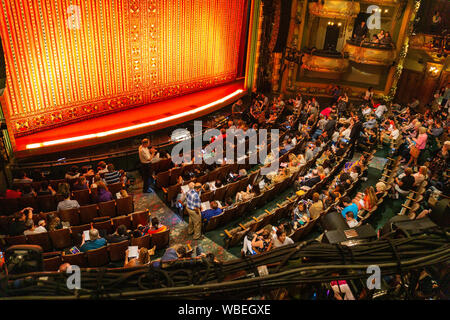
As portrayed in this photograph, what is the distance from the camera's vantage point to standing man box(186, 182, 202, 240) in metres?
6.44

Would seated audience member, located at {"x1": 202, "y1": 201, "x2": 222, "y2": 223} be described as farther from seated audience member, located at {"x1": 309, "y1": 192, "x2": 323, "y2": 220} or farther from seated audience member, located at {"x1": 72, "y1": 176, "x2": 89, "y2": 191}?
seated audience member, located at {"x1": 72, "y1": 176, "x2": 89, "y2": 191}

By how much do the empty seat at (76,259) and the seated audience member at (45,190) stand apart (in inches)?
80.6

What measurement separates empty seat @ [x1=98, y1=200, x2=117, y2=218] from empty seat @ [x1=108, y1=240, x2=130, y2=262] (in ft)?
3.98

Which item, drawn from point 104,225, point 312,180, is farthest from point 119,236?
point 312,180

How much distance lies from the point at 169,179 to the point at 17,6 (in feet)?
16.9

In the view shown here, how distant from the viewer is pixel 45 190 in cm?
692

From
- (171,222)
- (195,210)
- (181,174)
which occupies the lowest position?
(171,222)

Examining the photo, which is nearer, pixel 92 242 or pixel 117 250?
pixel 92 242

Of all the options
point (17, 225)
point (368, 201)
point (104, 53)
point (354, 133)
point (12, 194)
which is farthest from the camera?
point (104, 53)

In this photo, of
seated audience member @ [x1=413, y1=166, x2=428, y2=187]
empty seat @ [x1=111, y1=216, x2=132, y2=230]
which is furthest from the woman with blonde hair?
empty seat @ [x1=111, y1=216, x2=132, y2=230]

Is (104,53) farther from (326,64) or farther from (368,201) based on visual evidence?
(326,64)

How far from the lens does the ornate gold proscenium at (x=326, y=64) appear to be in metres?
15.1

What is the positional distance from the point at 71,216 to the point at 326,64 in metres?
12.3

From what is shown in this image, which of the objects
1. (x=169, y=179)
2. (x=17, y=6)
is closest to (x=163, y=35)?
(x=17, y=6)
